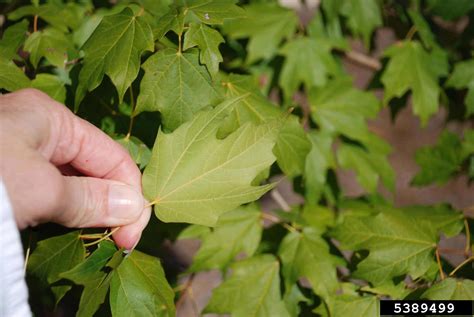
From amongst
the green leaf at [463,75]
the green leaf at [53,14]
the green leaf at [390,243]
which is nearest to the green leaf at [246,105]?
the green leaf at [390,243]

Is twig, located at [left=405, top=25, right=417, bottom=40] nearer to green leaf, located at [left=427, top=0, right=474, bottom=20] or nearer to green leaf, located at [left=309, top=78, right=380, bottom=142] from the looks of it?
green leaf, located at [left=427, top=0, right=474, bottom=20]

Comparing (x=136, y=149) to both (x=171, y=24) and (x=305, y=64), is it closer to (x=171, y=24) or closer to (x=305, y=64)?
(x=171, y=24)

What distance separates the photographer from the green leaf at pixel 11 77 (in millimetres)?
1141

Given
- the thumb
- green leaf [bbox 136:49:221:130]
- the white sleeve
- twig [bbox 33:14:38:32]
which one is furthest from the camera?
twig [bbox 33:14:38:32]

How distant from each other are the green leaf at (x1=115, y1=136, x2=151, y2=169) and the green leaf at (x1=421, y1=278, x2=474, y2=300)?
744mm

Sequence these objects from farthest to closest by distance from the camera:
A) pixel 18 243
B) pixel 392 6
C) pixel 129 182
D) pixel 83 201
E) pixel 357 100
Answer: pixel 392 6, pixel 357 100, pixel 129 182, pixel 83 201, pixel 18 243

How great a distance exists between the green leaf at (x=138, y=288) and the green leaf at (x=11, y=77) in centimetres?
48

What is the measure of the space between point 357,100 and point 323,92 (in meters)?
0.13

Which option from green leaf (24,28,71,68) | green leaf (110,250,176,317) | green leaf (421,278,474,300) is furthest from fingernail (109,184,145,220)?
green leaf (421,278,474,300)

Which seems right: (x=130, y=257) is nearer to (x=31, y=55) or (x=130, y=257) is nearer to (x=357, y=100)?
(x=31, y=55)

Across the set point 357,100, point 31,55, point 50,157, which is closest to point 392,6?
point 357,100

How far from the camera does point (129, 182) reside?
113 centimetres

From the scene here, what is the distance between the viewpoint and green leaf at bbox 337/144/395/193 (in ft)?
6.20

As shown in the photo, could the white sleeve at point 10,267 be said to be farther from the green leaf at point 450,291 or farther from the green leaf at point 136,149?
the green leaf at point 450,291
